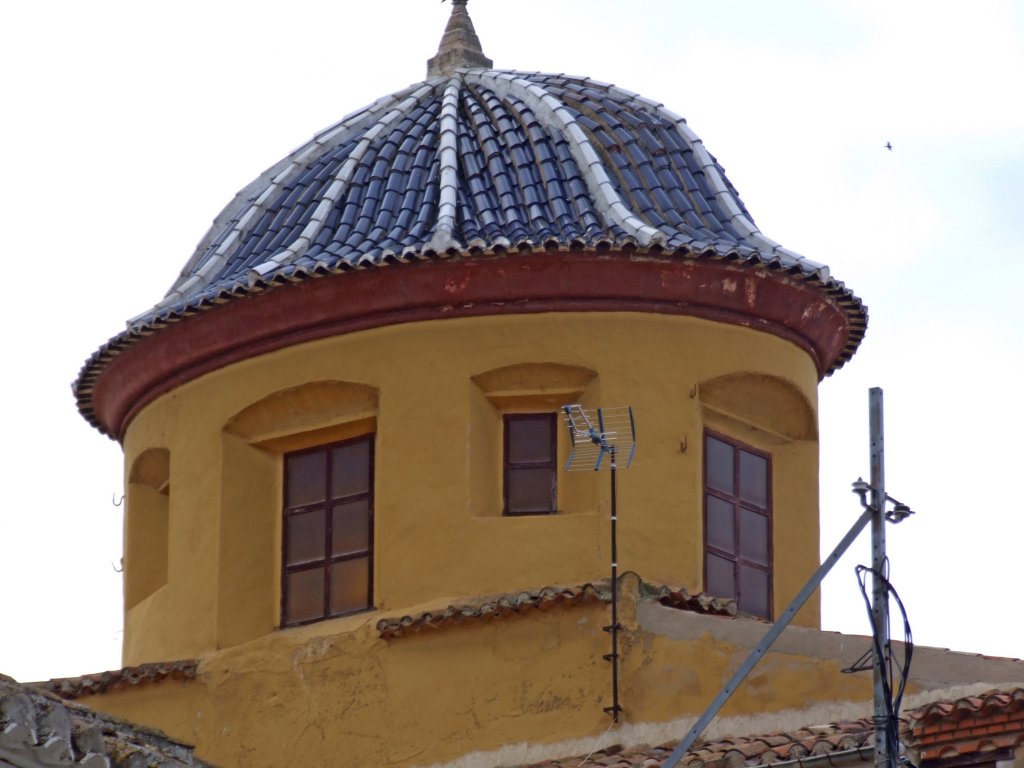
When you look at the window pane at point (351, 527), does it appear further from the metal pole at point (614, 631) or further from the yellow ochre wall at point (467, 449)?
the metal pole at point (614, 631)

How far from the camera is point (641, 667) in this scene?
773 inches

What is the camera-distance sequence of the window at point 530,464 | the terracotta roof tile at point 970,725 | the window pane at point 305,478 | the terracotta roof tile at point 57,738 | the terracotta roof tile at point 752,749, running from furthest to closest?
1. the window pane at point 305,478
2. the window at point 530,464
3. the terracotta roof tile at point 752,749
4. the terracotta roof tile at point 970,725
5. the terracotta roof tile at point 57,738

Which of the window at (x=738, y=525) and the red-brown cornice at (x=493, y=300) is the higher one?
the red-brown cornice at (x=493, y=300)

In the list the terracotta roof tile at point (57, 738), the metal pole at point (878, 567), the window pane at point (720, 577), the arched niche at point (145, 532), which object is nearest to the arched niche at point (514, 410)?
the window pane at point (720, 577)

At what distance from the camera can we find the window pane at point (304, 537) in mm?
21391

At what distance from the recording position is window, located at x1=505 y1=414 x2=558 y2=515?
819 inches

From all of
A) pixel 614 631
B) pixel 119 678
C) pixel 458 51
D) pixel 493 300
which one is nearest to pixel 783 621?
pixel 614 631

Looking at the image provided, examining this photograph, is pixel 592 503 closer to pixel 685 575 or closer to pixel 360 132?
pixel 685 575


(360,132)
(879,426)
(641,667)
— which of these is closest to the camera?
(879,426)

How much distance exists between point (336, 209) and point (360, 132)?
4.07 feet

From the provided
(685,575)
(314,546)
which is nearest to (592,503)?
(685,575)

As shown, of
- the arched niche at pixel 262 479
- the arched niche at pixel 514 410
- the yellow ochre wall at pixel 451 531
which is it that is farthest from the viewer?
the arched niche at pixel 262 479

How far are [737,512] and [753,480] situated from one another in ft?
1.25

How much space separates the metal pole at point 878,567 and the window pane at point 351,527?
5.95m
